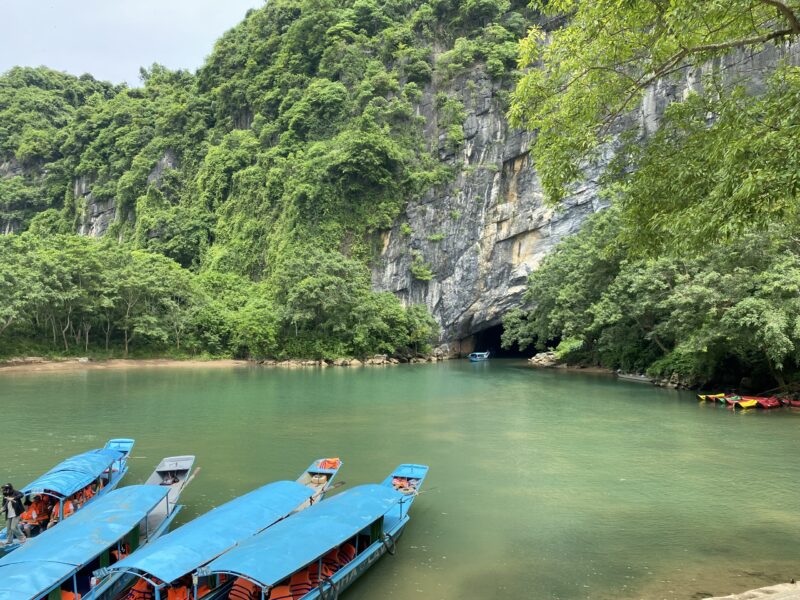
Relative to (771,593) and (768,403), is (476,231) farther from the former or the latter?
(771,593)

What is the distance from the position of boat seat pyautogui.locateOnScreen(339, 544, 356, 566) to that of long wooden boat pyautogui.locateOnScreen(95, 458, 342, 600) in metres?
0.85

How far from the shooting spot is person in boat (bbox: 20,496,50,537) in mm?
7100

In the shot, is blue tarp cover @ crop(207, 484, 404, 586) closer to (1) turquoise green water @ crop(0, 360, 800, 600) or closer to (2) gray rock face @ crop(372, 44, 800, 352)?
(1) turquoise green water @ crop(0, 360, 800, 600)

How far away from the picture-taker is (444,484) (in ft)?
31.8

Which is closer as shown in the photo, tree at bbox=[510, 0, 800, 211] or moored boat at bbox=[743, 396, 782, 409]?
tree at bbox=[510, 0, 800, 211]

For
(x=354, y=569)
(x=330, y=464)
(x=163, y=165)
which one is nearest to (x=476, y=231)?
(x=163, y=165)

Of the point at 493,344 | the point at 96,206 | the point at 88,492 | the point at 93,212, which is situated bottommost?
the point at 88,492

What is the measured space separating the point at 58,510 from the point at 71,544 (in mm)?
2469

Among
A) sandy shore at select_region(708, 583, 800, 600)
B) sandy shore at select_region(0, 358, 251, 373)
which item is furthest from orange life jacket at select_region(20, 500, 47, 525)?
sandy shore at select_region(0, 358, 251, 373)

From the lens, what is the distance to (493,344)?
48656mm

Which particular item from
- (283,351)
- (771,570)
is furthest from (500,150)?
(771,570)

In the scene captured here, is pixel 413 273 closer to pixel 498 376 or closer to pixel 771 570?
pixel 498 376

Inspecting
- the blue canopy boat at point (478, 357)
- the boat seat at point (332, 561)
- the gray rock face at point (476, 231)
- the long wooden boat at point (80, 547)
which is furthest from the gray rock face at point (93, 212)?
the boat seat at point (332, 561)

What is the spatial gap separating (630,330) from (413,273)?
17039 mm
